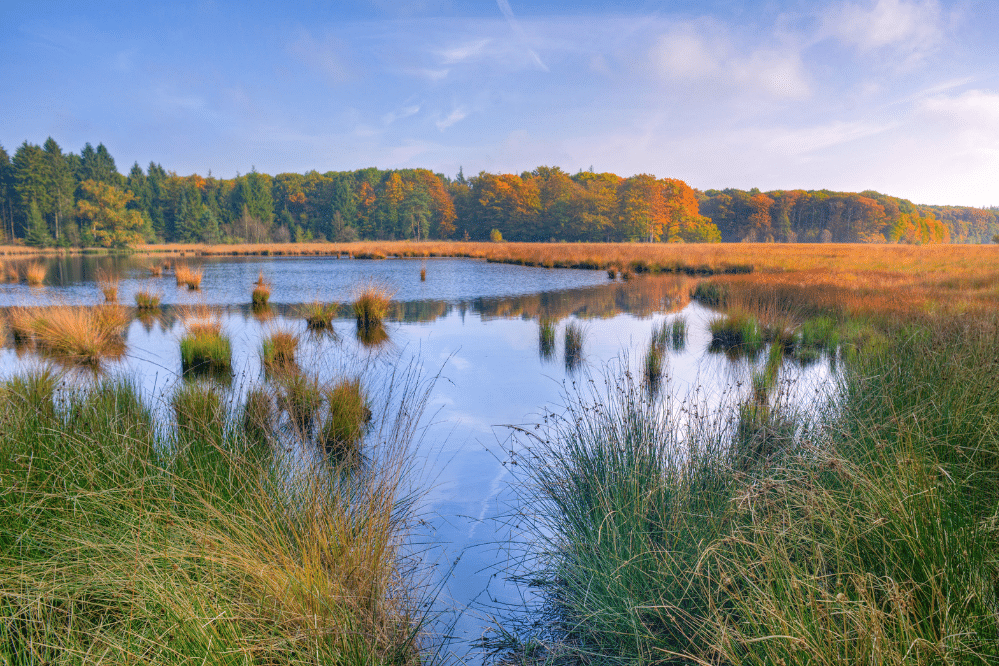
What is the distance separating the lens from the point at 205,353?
276 inches

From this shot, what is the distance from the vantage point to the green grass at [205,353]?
682cm

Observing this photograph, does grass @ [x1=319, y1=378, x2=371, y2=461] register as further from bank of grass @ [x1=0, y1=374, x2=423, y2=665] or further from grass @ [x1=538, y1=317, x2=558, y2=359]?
grass @ [x1=538, y1=317, x2=558, y2=359]

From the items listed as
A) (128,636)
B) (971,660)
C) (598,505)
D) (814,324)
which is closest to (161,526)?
(128,636)

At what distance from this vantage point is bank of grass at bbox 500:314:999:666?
1.41 meters

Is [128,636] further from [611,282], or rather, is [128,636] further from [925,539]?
[611,282]

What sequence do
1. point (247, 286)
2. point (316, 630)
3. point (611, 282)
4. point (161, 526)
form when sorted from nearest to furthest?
point (316, 630)
point (161, 526)
point (247, 286)
point (611, 282)

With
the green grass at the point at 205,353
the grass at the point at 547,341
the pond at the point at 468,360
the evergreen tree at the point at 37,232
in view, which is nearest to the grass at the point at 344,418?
the pond at the point at 468,360

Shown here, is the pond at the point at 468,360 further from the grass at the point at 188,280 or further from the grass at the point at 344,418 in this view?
the grass at the point at 344,418

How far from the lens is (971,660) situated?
4.43ft

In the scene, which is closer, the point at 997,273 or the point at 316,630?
the point at 316,630

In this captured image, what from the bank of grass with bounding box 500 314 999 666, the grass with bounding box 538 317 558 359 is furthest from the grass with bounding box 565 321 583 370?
the bank of grass with bounding box 500 314 999 666

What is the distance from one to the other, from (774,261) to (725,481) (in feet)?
65.0

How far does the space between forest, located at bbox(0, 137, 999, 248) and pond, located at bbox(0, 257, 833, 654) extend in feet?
134

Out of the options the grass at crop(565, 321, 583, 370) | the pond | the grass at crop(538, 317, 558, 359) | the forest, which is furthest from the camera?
the forest
